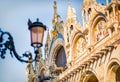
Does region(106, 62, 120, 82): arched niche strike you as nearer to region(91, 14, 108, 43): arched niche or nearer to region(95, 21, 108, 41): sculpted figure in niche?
region(91, 14, 108, 43): arched niche

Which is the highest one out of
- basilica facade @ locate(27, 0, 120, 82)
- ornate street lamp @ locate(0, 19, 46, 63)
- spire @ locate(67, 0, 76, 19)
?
spire @ locate(67, 0, 76, 19)

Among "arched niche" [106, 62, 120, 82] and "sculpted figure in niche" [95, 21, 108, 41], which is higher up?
"sculpted figure in niche" [95, 21, 108, 41]

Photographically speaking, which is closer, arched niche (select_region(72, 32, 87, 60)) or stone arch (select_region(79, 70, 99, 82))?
stone arch (select_region(79, 70, 99, 82))

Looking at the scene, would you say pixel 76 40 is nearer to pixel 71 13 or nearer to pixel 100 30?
pixel 71 13

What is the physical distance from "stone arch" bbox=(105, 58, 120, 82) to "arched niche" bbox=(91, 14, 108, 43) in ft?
8.29

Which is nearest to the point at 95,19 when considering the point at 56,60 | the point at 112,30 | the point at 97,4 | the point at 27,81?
the point at 97,4

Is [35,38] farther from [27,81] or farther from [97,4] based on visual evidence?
[27,81]

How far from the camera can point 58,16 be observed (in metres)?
34.0

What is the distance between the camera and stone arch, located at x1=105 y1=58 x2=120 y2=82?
20109 millimetres

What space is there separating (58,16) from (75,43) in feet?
24.1

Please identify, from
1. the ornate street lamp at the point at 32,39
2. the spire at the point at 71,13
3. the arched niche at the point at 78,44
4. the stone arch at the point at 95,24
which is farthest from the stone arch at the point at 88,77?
the ornate street lamp at the point at 32,39

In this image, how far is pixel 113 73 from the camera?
20.7 metres

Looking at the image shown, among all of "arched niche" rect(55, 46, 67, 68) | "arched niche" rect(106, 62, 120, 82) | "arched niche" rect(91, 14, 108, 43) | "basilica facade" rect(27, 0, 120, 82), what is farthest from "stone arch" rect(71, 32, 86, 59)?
"arched niche" rect(106, 62, 120, 82)

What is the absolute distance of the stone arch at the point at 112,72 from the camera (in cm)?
2011
